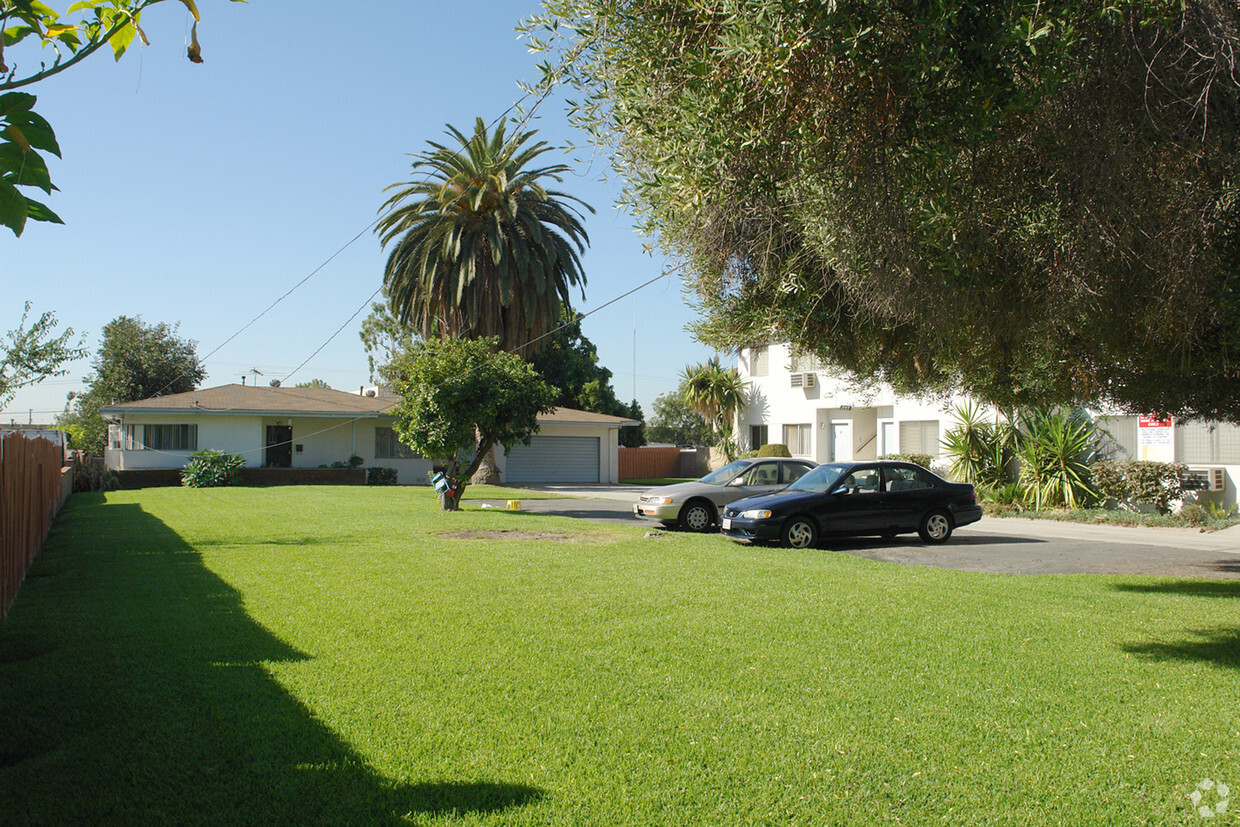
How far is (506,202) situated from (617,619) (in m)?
25.0

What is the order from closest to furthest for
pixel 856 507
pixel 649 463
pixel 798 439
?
pixel 856 507, pixel 798 439, pixel 649 463

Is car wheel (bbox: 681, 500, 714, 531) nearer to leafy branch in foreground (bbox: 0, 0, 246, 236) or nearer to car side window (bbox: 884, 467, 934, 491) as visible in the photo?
car side window (bbox: 884, 467, 934, 491)

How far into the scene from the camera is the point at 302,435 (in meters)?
35.7

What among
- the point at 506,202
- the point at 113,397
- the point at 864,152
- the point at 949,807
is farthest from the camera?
the point at 113,397

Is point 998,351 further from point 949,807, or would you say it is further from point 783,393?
point 783,393

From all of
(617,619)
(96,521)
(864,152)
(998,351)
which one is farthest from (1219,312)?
(96,521)

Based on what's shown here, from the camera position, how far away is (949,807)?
4195 millimetres

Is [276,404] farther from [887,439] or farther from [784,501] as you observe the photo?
[784,501]

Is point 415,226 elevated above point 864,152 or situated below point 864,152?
above

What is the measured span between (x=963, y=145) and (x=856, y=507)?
10799 mm

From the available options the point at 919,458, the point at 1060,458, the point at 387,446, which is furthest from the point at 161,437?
the point at 1060,458

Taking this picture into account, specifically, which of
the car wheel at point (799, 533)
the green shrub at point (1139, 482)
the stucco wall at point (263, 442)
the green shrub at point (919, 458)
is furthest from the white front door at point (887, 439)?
the stucco wall at point (263, 442)

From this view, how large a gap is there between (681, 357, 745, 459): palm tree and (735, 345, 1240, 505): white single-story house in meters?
0.43

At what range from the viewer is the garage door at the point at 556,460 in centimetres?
4044
